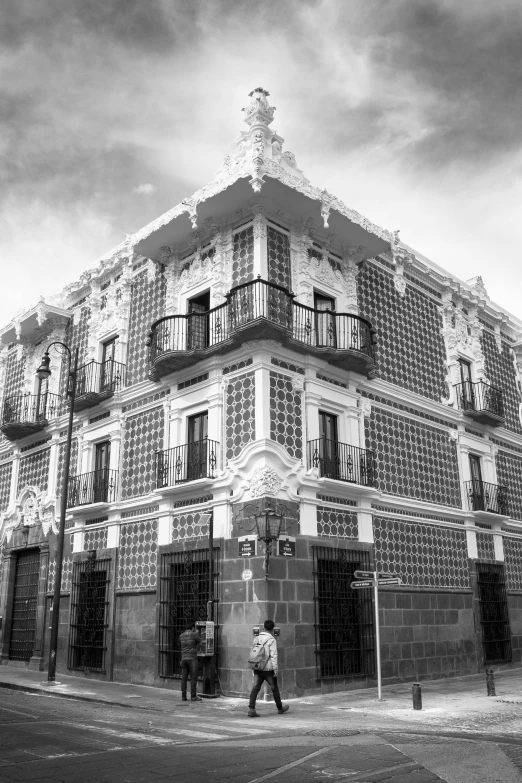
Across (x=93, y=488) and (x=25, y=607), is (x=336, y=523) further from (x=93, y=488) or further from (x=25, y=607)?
(x=25, y=607)

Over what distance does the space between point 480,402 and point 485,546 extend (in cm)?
423

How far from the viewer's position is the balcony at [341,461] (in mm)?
16516

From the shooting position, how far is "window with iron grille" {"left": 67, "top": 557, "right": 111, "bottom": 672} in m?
18.9

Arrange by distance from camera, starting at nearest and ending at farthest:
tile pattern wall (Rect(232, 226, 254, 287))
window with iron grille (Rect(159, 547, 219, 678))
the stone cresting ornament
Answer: the stone cresting ornament → window with iron grille (Rect(159, 547, 219, 678)) → tile pattern wall (Rect(232, 226, 254, 287))

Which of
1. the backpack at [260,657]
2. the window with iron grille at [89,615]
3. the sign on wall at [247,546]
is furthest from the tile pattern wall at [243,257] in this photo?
the backpack at [260,657]

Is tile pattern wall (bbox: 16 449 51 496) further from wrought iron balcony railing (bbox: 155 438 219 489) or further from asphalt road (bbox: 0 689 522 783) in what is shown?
asphalt road (bbox: 0 689 522 783)

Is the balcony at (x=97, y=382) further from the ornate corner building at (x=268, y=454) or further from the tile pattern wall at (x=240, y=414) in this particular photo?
the tile pattern wall at (x=240, y=414)

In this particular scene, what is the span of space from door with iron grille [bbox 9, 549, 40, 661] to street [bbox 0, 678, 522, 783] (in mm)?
8145

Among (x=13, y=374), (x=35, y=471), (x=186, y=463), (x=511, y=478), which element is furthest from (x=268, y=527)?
→ (x=13, y=374)

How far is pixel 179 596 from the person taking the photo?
16.8 meters

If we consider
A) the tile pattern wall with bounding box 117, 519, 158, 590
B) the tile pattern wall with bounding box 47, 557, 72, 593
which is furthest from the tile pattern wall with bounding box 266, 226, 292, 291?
the tile pattern wall with bounding box 47, 557, 72, 593

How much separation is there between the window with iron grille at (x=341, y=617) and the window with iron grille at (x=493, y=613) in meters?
5.31

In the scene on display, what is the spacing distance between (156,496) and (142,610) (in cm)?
269

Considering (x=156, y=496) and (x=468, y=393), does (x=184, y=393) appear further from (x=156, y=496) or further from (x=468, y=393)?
(x=468, y=393)
